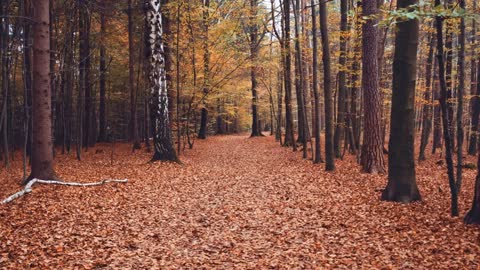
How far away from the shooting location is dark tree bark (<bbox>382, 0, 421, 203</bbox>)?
716 cm

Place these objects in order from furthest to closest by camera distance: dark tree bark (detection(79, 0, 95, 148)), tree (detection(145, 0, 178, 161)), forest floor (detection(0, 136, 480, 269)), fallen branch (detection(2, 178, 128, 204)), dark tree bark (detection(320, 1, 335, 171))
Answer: dark tree bark (detection(79, 0, 95, 148)) < tree (detection(145, 0, 178, 161)) < dark tree bark (detection(320, 1, 335, 171)) < fallen branch (detection(2, 178, 128, 204)) < forest floor (detection(0, 136, 480, 269))

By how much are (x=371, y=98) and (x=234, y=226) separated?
6.51 m

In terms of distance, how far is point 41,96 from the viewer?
8.94 meters

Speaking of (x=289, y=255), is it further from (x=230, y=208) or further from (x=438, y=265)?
(x=230, y=208)

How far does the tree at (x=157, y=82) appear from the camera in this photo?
13.0m

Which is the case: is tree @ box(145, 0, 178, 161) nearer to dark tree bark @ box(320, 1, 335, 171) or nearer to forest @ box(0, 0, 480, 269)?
forest @ box(0, 0, 480, 269)

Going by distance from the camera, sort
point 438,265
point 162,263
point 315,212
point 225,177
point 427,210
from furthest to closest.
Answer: point 225,177 → point 315,212 → point 427,210 → point 162,263 → point 438,265

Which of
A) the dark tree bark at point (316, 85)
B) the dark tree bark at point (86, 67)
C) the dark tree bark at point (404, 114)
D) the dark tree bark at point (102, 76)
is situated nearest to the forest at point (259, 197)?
the dark tree bark at point (404, 114)

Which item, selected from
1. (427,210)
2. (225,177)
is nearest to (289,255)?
(427,210)

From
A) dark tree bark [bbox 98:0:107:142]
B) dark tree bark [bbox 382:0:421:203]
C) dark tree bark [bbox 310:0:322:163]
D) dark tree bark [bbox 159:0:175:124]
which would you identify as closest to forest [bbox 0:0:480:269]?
dark tree bark [bbox 382:0:421:203]

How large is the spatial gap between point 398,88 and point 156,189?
254 inches

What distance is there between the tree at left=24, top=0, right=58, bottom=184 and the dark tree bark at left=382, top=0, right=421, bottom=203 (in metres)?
8.31

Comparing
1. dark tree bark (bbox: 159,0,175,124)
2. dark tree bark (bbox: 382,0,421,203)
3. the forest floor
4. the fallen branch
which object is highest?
dark tree bark (bbox: 159,0,175,124)

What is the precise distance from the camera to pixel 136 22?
766 inches
